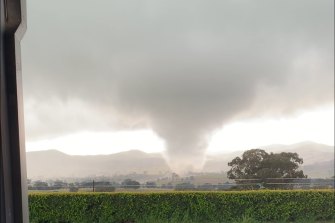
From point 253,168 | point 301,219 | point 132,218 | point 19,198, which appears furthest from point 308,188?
point 19,198

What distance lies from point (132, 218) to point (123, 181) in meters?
1.02

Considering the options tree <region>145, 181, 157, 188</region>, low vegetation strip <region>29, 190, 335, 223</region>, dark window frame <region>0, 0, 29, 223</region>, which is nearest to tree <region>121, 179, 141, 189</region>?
tree <region>145, 181, 157, 188</region>

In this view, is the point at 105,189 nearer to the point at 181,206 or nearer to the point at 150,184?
the point at 150,184

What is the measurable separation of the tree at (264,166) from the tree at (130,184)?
2.46 m

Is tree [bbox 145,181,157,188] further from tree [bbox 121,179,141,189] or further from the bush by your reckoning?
the bush

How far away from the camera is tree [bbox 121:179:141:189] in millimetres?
10562

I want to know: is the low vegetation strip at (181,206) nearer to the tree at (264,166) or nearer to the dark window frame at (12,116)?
the tree at (264,166)

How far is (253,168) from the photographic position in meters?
12.4

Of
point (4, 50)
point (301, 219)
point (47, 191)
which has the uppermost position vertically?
point (4, 50)

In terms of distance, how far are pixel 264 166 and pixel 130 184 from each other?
3.74 m

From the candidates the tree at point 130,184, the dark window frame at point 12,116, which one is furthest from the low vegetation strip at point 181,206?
the dark window frame at point 12,116

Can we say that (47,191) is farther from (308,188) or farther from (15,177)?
(15,177)

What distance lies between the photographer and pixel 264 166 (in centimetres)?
1250

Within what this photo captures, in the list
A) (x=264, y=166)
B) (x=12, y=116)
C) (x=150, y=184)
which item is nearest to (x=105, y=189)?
(x=150, y=184)
